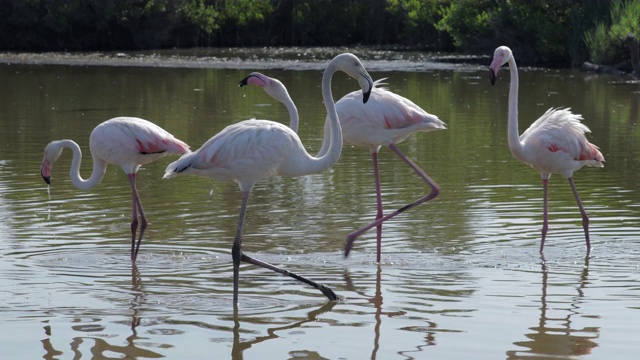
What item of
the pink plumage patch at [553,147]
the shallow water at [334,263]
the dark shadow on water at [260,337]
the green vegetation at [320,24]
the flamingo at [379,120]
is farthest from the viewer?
the green vegetation at [320,24]

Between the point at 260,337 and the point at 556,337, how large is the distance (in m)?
1.47

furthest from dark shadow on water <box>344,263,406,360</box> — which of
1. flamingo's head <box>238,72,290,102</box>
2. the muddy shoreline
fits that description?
the muddy shoreline

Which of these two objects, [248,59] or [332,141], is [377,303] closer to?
[332,141]

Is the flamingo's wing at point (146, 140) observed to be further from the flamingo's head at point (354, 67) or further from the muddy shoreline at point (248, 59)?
the muddy shoreline at point (248, 59)

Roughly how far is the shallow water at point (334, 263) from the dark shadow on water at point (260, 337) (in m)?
0.02

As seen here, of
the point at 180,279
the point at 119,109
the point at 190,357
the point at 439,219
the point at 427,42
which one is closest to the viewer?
the point at 190,357

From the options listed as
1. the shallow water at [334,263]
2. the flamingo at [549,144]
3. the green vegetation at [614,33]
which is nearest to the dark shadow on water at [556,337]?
the shallow water at [334,263]

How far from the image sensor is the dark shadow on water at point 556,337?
205 inches

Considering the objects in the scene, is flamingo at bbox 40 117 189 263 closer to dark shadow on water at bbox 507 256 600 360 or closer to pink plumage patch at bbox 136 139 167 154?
pink plumage patch at bbox 136 139 167 154

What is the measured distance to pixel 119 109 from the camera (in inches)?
648

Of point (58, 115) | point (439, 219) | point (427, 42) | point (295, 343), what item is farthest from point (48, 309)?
point (427, 42)

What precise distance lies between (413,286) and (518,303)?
2.24ft

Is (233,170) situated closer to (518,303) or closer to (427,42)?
(518,303)

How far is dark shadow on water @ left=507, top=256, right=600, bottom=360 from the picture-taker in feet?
17.0
